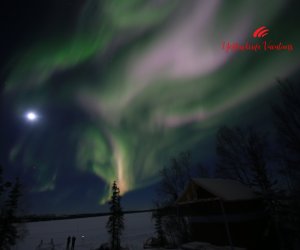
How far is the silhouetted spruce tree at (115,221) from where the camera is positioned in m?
37.8

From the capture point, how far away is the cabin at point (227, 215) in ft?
60.6

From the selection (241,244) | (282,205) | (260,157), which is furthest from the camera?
(260,157)

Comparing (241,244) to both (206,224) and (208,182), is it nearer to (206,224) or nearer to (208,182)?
(206,224)

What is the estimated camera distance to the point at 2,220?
26.0 metres

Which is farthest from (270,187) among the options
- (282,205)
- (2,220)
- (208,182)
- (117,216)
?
(2,220)

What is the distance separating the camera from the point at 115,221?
39.7m

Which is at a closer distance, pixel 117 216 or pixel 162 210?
pixel 162 210

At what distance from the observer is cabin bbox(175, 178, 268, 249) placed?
18469mm

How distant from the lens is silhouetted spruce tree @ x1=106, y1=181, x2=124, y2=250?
37.8 metres

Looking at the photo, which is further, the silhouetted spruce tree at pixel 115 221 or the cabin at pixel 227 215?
the silhouetted spruce tree at pixel 115 221

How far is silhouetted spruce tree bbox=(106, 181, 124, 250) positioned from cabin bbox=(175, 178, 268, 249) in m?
20.8

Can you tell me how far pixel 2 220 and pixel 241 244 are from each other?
29.3m

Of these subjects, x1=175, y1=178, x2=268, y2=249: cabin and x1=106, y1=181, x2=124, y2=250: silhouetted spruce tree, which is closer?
x1=175, y1=178, x2=268, y2=249: cabin

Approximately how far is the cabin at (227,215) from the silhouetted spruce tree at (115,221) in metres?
20.8
